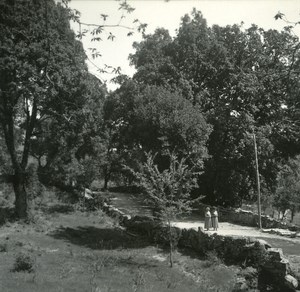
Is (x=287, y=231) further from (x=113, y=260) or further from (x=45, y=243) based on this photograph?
(x=45, y=243)

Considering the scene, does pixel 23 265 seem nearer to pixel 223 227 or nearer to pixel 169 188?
pixel 169 188

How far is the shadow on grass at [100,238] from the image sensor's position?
1007 inches

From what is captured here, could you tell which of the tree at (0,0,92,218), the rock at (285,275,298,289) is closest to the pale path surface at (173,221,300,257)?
the rock at (285,275,298,289)

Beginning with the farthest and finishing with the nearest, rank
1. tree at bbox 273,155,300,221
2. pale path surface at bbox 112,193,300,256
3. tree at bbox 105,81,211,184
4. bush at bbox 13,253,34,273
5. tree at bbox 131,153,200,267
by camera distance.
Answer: tree at bbox 273,155,300,221
tree at bbox 105,81,211,184
pale path surface at bbox 112,193,300,256
tree at bbox 131,153,200,267
bush at bbox 13,253,34,273

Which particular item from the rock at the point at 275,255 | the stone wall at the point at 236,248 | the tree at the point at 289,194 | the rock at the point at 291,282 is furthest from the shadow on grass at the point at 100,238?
the tree at the point at 289,194

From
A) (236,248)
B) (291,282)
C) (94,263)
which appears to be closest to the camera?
(291,282)

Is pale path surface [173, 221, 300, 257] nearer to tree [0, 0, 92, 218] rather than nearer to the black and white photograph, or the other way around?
the black and white photograph

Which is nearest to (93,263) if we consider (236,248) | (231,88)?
(236,248)

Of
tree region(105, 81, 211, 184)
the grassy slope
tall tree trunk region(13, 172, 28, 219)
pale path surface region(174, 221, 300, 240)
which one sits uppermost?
tree region(105, 81, 211, 184)

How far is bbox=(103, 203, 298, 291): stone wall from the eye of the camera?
59.5 feet

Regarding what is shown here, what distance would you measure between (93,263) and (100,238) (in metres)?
6.84

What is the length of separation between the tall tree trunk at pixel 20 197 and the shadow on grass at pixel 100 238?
353 cm

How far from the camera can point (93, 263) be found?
2036 cm

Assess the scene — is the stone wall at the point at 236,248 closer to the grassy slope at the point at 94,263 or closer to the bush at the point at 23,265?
the grassy slope at the point at 94,263
